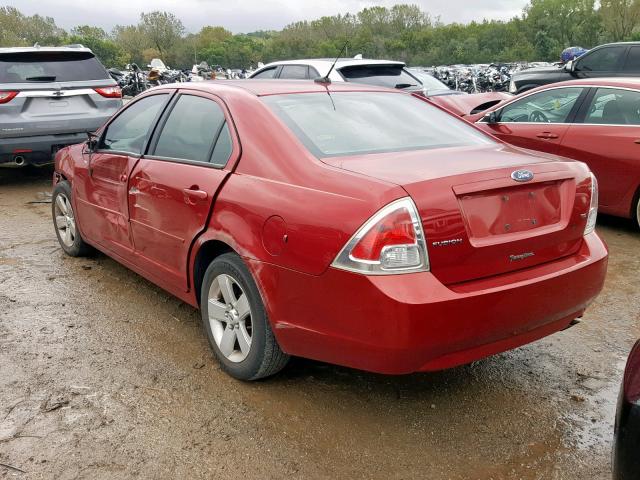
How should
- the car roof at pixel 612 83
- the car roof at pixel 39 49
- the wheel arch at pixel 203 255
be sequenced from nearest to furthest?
the wheel arch at pixel 203 255, the car roof at pixel 612 83, the car roof at pixel 39 49

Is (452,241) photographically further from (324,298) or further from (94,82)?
(94,82)

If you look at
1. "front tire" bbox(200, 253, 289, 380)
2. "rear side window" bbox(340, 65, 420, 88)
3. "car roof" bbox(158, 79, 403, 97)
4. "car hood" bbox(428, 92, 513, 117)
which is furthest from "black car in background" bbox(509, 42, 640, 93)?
"front tire" bbox(200, 253, 289, 380)

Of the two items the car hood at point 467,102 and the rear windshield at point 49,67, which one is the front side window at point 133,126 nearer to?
the rear windshield at point 49,67

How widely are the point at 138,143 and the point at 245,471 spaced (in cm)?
238

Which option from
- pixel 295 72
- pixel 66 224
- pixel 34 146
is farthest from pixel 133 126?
pixel 295 72

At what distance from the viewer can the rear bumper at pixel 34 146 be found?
768 cm

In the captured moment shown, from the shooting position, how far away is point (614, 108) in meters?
6.09

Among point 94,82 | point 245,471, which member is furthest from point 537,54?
point 245,471

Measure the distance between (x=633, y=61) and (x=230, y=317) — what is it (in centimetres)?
1126

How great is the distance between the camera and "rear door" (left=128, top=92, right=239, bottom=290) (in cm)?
336

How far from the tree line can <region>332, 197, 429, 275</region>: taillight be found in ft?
241

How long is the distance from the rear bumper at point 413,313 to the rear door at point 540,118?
390cm

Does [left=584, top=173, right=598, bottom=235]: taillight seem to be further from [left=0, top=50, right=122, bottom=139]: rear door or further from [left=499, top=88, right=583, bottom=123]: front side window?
[left=0, top=50, right=122, bottom=139]: rear door

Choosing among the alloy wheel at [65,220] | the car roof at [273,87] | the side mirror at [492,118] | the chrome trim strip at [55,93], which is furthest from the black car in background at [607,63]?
the alloy wheel at [65,220]
